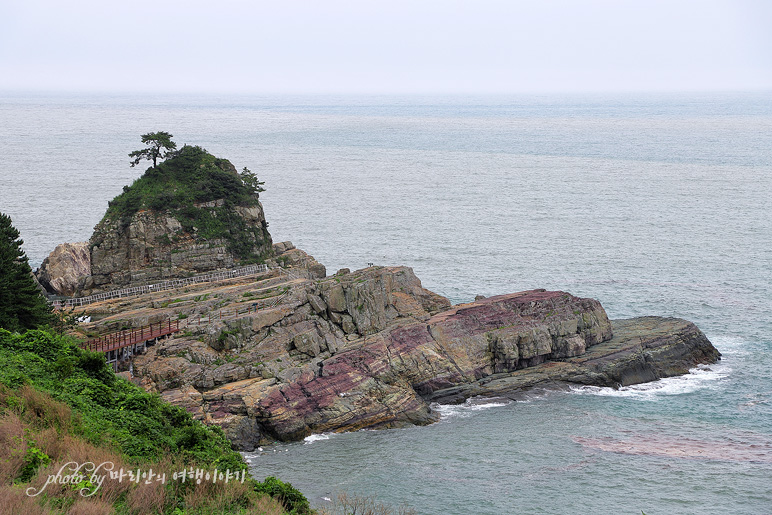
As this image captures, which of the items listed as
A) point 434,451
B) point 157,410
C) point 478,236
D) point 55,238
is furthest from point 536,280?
point 55,238

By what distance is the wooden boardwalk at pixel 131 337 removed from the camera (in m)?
49.9

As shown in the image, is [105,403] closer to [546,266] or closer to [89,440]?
[89,440]

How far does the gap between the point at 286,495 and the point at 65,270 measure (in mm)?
39653

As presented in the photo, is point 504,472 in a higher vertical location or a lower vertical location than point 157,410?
lower

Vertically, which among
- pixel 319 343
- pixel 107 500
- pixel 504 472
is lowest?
pixel 504 472

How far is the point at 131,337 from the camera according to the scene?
5175 cm

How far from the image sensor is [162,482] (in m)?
27.5

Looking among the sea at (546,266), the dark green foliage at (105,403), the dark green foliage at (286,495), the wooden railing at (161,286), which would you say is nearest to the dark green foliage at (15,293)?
the dark green foliage at (105,403)

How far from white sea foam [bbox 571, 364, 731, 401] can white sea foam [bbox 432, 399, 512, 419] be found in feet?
22.4

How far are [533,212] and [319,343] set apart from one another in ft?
241

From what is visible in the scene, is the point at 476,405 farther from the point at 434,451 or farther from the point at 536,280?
the point at 536,280

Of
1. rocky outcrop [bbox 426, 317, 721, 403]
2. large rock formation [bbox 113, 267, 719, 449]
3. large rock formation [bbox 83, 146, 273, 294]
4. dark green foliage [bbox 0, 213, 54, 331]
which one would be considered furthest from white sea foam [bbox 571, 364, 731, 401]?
dark green foliage [bbox 0, 213, 54, 331]

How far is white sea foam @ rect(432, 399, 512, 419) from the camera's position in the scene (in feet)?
171

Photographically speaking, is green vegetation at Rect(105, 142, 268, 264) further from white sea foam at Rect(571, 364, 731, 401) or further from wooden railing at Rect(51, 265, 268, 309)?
white sea foam at Rect(571, 364, 731, 401)
